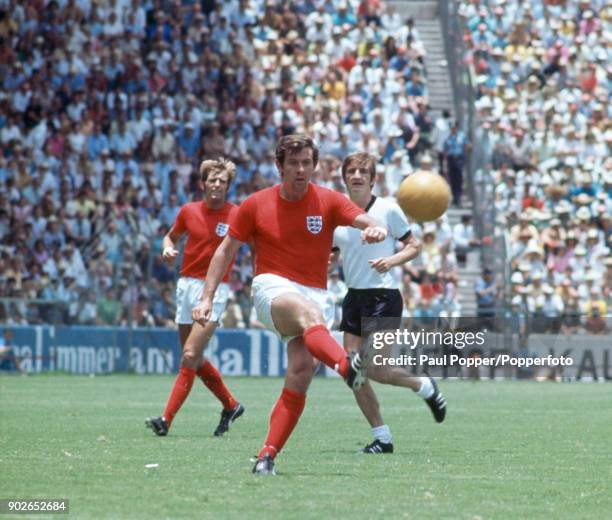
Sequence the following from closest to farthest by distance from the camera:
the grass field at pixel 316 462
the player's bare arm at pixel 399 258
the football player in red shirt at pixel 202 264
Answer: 1. the grass field at pixel 316 462
2. the player's bare arm at pixel 399 258
3. the football player in red shirt at pixel 202 264

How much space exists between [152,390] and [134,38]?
1267 cm

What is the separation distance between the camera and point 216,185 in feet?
44.5

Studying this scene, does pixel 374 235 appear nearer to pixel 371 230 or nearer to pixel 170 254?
pixel 371 230

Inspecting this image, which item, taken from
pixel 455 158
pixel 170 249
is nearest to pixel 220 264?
A: pixel 170 249

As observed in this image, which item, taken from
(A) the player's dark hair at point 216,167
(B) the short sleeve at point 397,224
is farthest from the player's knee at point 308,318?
(A) the player's dark hair at point 216,167

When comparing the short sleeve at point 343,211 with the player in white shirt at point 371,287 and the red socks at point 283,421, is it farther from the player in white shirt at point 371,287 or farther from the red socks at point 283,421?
the player in white shirt at point 371,287

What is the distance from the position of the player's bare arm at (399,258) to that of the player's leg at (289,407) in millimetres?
881

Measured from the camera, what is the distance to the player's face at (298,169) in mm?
9188

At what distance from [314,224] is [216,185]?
435 cm

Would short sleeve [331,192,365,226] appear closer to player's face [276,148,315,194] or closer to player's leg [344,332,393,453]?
player's face [276,148,315,194]

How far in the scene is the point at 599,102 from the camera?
3288 cm

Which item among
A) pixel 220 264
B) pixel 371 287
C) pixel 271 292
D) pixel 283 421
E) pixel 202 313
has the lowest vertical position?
pixel 283 421

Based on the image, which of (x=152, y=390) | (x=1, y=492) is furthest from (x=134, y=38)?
(x=1, y=492)

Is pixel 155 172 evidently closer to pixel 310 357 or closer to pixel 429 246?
pixel 429 246
